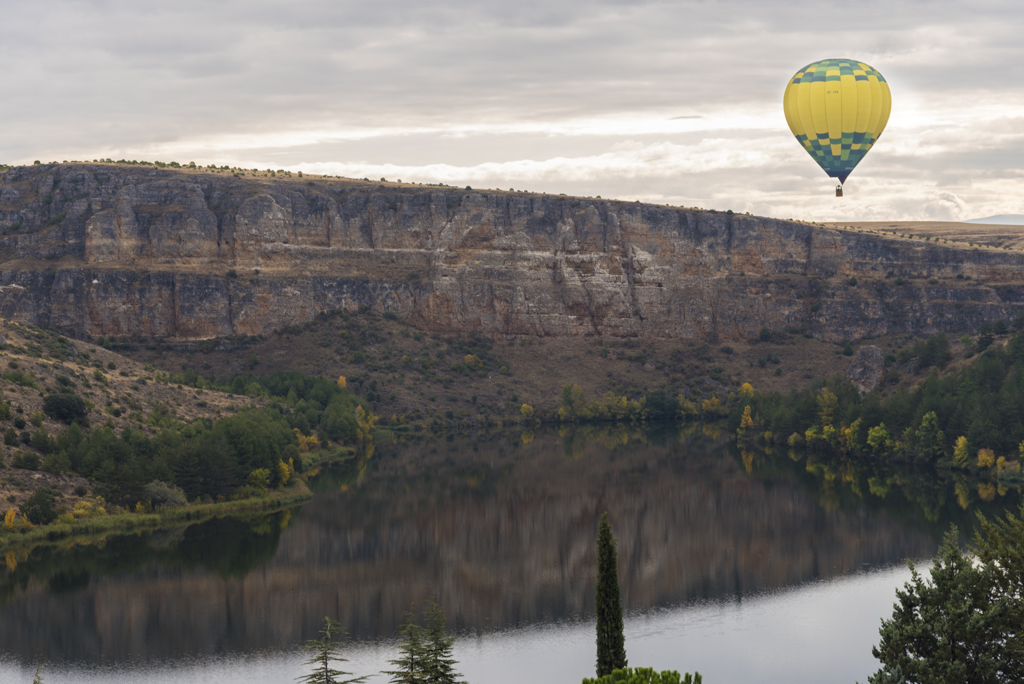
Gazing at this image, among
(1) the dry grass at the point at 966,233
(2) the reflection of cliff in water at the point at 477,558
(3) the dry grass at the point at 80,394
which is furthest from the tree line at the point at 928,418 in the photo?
(1) the dry grass at the point at 966,233

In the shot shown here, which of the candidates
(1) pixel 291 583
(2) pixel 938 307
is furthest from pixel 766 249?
(1) pixel 291 583

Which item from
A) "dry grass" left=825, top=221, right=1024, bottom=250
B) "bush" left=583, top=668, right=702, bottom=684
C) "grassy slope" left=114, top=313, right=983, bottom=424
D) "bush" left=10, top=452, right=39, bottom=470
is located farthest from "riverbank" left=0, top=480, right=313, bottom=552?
"dry grass" left=825, top=221, right=1024, bottom=250

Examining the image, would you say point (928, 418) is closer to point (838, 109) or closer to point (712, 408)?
point (838, 109)

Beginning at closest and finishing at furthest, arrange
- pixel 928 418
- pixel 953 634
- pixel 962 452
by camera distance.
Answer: pixel 953 634 < pixel 962 452 < pixel 928 418

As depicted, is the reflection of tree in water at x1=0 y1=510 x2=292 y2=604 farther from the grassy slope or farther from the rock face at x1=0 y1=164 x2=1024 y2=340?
the rock face at x1=0 y1=164 x2=1024 y2=340

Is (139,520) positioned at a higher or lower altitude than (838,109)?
lower

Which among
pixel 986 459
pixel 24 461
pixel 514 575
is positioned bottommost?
pixel 514 575

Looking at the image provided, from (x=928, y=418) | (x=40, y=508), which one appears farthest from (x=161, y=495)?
(x=928, y=418)

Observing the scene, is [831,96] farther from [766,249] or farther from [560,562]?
[766,249]
